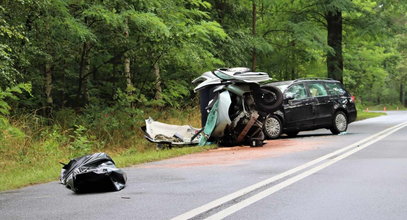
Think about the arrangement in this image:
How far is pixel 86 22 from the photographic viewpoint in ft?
54.6

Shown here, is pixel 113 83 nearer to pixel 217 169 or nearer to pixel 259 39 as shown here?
pixel 259 39

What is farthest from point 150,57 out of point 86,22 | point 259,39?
point 259,39

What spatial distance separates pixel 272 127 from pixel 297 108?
124 cm

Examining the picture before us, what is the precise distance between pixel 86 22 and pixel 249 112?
246 inches

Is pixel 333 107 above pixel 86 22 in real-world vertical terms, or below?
below

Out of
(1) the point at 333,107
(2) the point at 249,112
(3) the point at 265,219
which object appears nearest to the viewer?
(3) the point at 265,219

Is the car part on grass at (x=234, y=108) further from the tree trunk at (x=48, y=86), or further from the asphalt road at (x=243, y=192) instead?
the tree trunk at (x=48, y=86)

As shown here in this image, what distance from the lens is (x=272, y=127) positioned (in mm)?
16344

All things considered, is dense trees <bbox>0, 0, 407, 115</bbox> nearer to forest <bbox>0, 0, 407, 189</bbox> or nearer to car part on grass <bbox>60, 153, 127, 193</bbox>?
forest <bbox>0, 0, 407, 189</bbox>

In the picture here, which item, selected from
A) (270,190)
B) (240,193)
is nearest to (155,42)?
(270,190)

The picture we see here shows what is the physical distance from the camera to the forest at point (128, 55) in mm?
14188

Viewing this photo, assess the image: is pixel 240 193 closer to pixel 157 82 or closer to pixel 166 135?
pixel 166 135

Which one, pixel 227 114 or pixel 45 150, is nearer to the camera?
pixel 45 150

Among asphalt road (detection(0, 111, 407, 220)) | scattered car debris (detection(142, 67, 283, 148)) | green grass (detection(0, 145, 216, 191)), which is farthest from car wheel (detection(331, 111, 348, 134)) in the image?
asphalt road (detection(0, 111, 407, 220))
